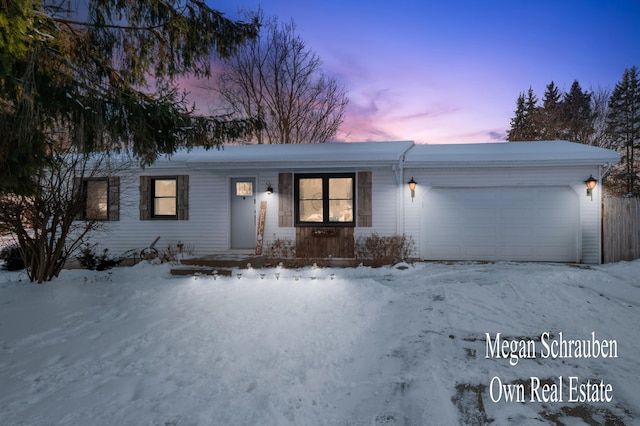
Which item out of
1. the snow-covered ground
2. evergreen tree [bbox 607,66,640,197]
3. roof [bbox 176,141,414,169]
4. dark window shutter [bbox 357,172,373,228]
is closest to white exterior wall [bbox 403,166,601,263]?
dark window shutter [bbox 357,172,373,228]

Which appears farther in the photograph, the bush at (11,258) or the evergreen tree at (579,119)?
the evergreen tree at (579,119)

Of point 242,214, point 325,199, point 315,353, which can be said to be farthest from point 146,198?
point 315,353

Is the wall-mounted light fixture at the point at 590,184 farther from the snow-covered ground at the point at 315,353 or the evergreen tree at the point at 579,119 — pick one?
the evergreen tree at the point at 579,119

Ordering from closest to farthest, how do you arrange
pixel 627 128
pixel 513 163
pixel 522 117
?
pixel 513 163 < pixel 627 128 < pixel 522 117

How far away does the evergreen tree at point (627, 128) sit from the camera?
2389 centimetres

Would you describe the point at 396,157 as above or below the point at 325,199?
above

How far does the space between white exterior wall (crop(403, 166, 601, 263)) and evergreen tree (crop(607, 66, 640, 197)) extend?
19747mm

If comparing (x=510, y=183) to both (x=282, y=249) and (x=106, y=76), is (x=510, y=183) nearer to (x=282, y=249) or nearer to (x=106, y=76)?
(x=282, y=249)

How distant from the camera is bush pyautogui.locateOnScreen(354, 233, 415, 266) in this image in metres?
9.65

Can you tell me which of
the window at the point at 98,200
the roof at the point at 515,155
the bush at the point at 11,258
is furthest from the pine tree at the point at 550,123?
the bush at the point at 11,258

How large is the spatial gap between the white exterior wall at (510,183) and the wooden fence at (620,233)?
1.12ft

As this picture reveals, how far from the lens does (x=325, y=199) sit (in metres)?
10.2

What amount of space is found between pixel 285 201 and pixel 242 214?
146cm

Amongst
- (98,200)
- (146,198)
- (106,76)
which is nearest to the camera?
(106,76)
